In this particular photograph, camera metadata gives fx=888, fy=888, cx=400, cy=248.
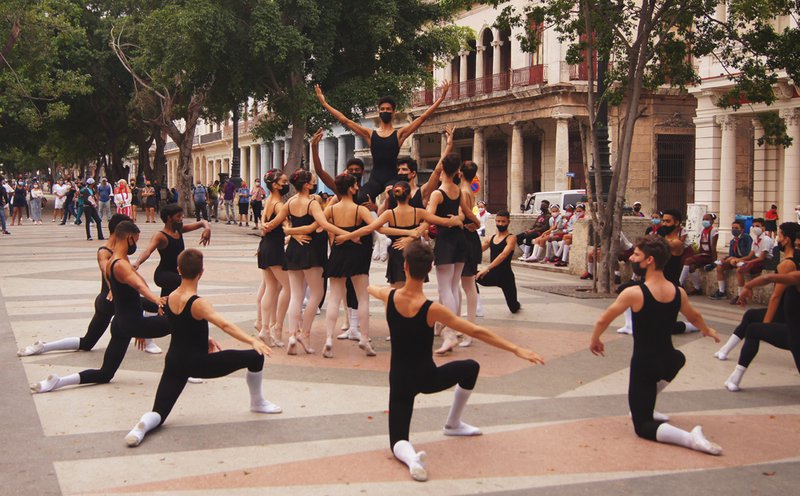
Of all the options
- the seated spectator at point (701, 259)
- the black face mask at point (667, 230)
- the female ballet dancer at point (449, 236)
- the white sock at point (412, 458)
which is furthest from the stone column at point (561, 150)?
the white sock at point (412, 458)

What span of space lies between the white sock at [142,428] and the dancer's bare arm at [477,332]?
203cm

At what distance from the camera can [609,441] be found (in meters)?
5.90

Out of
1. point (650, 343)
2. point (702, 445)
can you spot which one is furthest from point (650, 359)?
point (702, 445)

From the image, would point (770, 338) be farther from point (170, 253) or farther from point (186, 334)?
point (170, 253)

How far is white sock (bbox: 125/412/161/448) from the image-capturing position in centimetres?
573

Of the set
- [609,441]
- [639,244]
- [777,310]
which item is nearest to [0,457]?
[609,441]

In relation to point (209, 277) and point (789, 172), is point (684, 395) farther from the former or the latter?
point (789, 172)

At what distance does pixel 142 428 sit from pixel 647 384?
335cm

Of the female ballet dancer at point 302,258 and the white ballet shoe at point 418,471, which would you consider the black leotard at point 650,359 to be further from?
the female ballet dancer at point 302,258

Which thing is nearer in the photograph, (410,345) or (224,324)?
(410,345)

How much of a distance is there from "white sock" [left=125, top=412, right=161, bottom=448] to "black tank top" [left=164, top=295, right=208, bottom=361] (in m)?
0.40

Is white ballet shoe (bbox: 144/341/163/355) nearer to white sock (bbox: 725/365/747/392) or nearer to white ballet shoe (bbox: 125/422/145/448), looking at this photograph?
white ballet shoe (bbox: 125/422/145/448)

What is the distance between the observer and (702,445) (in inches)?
221

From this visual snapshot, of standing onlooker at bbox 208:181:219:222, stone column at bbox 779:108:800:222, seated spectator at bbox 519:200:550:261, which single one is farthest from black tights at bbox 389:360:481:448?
standing onlooker at bbox 208:181:219:222
